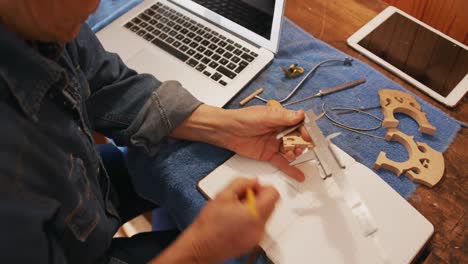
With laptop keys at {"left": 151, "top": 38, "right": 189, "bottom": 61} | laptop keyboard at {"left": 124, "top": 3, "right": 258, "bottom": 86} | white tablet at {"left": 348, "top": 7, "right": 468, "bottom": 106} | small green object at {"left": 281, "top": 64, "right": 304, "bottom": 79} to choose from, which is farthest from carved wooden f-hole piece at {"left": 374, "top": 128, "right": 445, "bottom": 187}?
laptop keys at {"left": 151, "top": 38, "right": 189, "bottom": 61}

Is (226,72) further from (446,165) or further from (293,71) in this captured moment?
(446,165)

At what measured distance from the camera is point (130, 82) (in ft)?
2.49

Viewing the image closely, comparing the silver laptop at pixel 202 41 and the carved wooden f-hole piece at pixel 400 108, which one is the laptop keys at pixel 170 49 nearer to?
the silver laptop at pixel 202 41

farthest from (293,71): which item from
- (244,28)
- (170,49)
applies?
(170,49)

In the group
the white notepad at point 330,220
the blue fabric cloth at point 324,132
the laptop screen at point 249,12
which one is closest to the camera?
the white notepad at point 330,220

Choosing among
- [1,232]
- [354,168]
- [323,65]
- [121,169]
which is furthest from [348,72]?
[1,232]

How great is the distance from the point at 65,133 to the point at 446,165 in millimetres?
667

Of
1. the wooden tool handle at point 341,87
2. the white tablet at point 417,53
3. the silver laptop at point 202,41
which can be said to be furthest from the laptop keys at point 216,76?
the white tablet at point 417,53

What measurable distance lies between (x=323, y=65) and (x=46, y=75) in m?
0.58

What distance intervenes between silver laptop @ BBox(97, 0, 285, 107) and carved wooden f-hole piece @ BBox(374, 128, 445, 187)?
1.08 feet

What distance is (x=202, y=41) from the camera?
90 cm

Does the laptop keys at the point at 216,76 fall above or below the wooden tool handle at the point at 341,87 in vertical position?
below

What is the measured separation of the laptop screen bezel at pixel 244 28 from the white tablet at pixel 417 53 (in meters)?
0.21

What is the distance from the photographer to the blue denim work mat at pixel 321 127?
703mm
